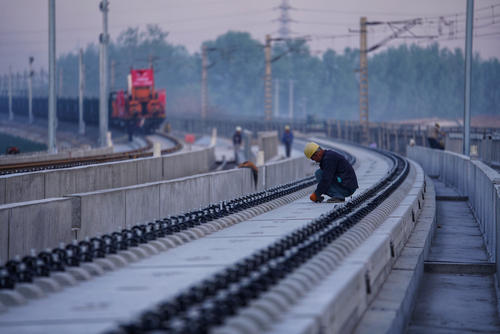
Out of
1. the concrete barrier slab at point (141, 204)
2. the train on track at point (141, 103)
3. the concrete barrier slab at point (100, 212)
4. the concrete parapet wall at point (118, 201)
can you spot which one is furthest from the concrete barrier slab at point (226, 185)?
the train on track at point (141, 103)

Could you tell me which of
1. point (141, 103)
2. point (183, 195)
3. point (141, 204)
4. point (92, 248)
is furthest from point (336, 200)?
point (141, 103)

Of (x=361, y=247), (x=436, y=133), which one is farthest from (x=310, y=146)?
A: (x=436, y=133)

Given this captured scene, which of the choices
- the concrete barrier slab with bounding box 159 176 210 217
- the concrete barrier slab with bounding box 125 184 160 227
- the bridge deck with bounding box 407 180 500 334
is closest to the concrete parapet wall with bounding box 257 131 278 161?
the bridge deck with bounding box 407 180 500 334

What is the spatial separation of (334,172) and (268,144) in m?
29.8

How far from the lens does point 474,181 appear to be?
74.5 feet

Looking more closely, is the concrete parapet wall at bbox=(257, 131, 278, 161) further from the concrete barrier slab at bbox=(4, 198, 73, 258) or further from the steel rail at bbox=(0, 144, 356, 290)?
the concrete barrier slab at bbox=(4, 198, 73, 258)

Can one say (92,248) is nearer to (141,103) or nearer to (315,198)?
(315,198)

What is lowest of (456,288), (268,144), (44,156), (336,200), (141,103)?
(456,288)

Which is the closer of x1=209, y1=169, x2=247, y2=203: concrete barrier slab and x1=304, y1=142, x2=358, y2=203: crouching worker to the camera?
x1=304, y1=142, x2=358, y2=203: crouching worker

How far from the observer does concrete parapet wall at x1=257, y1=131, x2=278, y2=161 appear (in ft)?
144

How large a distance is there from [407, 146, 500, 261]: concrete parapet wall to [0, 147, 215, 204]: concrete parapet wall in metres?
8.21

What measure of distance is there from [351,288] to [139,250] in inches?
117

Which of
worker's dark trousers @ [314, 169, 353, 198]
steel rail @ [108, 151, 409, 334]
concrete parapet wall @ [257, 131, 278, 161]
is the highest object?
steel rail @ [108, 151, 409, 334]

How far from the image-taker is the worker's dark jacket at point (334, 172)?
16.7 metres
